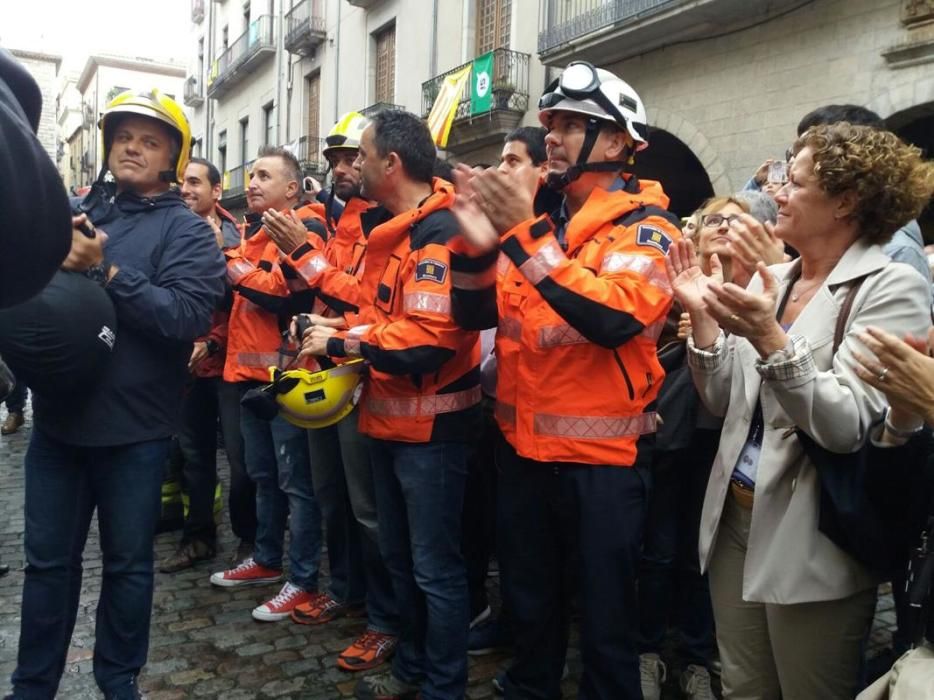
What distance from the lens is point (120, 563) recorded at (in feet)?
9.06

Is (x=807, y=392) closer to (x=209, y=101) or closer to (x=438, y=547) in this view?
(x=438, y=547)

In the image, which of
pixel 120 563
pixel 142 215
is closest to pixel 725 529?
pixel 120 563

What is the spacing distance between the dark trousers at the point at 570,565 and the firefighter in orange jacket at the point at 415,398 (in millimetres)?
309

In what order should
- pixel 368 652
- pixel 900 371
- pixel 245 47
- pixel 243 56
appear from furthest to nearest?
pixel 245 47 → pixel 243 56 → pixel 368 652 → pixel 900 371

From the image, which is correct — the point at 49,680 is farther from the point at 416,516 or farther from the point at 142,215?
the point at 142,215

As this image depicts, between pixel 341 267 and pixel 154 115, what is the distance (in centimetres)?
120

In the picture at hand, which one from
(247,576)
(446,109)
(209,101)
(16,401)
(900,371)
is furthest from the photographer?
(209,101)

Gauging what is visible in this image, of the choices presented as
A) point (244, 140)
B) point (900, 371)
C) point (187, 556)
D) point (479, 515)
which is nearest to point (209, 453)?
point (187, 556)

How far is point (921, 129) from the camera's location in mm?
8750

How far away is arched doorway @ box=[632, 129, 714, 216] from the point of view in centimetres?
1199

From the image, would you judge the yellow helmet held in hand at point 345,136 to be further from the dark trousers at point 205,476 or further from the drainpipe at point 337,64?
the drainpipe at point 337,64

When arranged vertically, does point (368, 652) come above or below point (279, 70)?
below

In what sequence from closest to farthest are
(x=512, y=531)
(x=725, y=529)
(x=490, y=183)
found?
1. (x=490, y=183)
2. (x=725, y=529)
3. (x=512, y=531)

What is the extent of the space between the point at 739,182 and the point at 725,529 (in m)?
7.59
